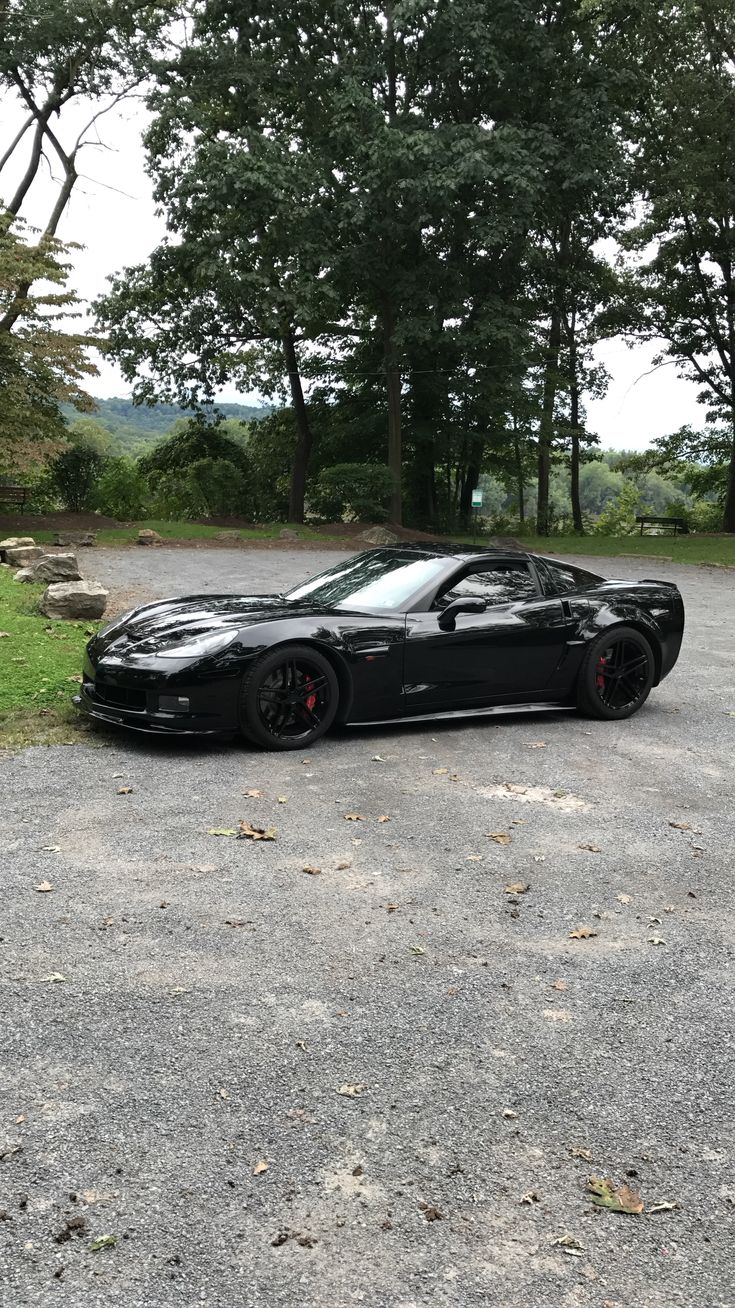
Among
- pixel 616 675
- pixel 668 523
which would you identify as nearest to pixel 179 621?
pixel 616 675

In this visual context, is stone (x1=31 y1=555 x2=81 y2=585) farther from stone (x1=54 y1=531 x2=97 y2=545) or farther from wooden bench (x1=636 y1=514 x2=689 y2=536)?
wooden bench (x1=636 y1=514 x2=689 y2=536)

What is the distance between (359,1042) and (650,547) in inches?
1110

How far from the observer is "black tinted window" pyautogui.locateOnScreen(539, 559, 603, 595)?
8.47m

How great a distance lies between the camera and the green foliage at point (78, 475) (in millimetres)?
30531

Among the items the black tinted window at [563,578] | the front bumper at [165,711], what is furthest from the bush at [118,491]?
the front bumper at [165,711]

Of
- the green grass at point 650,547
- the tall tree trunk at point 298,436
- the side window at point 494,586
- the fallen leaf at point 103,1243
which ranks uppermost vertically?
the tall tree trunk at point 298,436

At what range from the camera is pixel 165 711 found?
6.80 meters

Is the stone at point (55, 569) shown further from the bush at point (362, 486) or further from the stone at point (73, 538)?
the bush at point (362, 486)

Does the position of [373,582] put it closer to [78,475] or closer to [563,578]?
[563,578]

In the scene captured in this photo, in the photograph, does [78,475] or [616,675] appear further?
[78,475]

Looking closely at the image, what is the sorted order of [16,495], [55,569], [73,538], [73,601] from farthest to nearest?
[16,495]
[73,538]
[55,569]
[73,601]

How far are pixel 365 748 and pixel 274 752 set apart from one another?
678 mm

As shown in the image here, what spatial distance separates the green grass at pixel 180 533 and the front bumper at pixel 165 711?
1765cm

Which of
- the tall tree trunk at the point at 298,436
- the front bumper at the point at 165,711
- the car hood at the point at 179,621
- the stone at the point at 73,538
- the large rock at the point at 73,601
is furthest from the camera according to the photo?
the tall tree trunk at the point at 298,436
